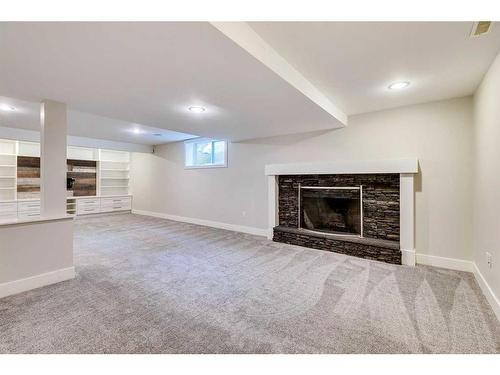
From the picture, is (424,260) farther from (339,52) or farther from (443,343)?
(339,52)

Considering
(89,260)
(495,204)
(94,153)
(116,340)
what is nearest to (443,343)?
(495,204)

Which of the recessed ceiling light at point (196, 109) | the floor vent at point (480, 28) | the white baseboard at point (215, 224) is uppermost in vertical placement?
the floor vent at point (480, 28)

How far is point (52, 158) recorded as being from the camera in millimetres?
2750

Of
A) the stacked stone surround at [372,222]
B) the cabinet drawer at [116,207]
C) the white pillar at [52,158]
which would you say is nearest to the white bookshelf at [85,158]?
the cabinet drawer at [116,207]

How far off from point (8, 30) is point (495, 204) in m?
4.02

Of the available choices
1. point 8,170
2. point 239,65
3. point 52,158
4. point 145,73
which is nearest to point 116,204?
point 8,170

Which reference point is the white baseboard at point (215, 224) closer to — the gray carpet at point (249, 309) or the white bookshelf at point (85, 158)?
the gray carpet at point (249, 309)

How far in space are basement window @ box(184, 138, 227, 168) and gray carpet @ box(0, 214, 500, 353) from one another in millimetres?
2949

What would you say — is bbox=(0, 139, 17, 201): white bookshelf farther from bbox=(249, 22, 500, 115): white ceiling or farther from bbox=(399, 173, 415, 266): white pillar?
bbox=(399, 173, 415, 266): white pillar

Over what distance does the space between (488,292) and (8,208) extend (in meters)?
9.13

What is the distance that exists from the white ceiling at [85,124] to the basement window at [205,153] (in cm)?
35

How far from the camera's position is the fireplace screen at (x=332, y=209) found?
3.89 metres

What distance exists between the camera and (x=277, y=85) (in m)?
2.29
